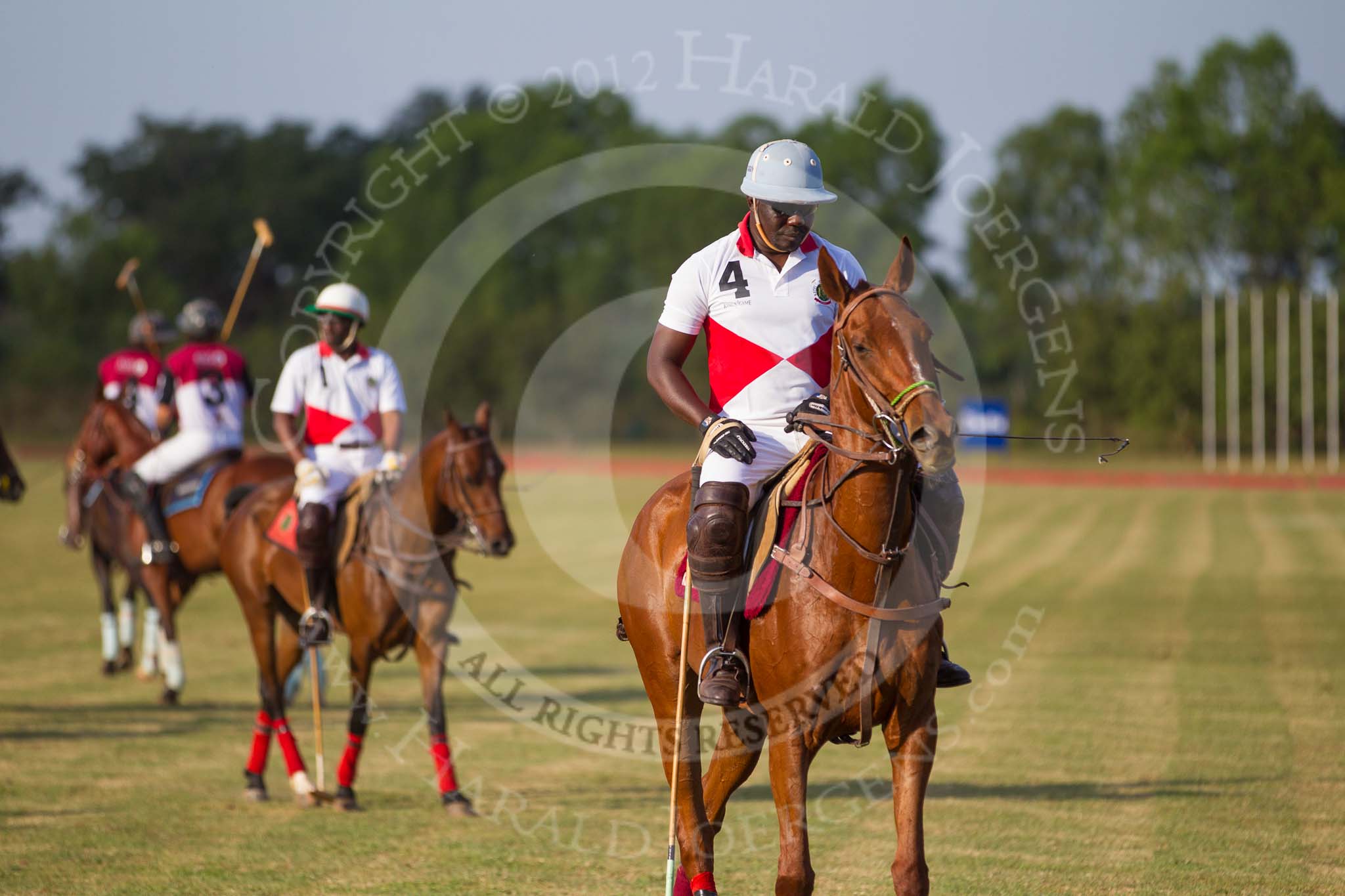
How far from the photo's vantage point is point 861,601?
477 centimetres

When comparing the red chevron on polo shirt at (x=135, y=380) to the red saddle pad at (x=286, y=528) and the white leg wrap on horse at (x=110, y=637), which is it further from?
the red saddle pad at (x=286, y=528)

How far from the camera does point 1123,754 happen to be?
29.7 feet

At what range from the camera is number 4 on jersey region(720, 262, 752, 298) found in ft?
17.3

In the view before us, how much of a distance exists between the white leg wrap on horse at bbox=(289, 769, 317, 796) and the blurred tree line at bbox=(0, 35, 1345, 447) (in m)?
34.0

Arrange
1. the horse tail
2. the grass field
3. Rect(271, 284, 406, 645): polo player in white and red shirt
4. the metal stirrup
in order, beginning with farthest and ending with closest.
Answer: the horse tail, Rect(271, 284, 406, 645): polo player in white and red shirt, the grass field, the metal stirrup

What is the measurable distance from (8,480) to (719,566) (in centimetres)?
695

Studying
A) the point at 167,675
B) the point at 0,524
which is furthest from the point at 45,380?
the point at 167,675

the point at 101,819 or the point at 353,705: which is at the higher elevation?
the point at 353,705

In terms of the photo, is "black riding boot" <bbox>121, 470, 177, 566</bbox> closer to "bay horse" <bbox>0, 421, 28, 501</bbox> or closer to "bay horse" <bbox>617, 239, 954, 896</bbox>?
"bay horse" <bbox>0, 421, 28, 501</bbox>

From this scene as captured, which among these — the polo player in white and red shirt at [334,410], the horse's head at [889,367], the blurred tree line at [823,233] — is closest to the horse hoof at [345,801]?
the polo player in white and red shirt at [334,410]

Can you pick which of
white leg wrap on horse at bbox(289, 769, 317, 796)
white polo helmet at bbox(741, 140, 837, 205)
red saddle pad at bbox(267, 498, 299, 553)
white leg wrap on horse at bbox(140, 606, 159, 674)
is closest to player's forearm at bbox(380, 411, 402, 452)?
red saddle pad at bbox(267, 498, 299, 553)

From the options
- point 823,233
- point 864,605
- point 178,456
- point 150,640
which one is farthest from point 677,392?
point 823,233

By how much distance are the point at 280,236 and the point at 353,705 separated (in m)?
61.7

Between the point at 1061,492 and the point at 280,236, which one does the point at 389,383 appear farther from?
the point at 280,236
